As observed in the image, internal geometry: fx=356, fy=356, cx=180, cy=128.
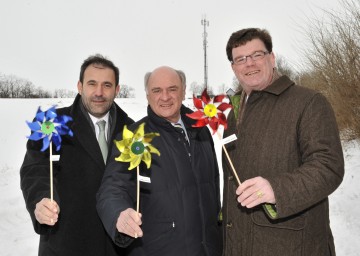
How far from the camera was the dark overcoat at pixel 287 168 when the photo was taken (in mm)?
1927

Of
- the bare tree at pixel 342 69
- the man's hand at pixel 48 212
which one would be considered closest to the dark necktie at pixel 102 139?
the man's hand at pixel 48 212

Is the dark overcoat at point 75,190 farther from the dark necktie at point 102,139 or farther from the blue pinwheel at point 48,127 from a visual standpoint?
the blue pinwheel at point 48,127

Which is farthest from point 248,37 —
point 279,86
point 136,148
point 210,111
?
point 136,148

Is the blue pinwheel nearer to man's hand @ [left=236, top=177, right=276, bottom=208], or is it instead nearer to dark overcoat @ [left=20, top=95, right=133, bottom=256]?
dark overcoat @ [left=20, top=95, right=133, bottom=256]

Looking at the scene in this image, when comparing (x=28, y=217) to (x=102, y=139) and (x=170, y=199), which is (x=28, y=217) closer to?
(x=102, y=139)

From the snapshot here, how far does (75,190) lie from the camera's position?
8.93ft

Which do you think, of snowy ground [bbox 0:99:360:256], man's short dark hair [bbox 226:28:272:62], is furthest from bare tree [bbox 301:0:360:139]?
man's short dark hair [bbox 226:28:272:62]

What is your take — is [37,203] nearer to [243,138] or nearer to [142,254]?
[142,254]

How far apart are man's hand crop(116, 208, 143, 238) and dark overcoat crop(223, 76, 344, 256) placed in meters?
0.73

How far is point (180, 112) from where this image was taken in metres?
2.92

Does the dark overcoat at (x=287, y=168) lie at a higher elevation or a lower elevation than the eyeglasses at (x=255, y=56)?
lower

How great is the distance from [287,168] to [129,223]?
3.32 feet

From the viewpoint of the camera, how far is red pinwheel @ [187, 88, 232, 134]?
254cm

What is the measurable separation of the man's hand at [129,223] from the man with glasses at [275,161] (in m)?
0.59
